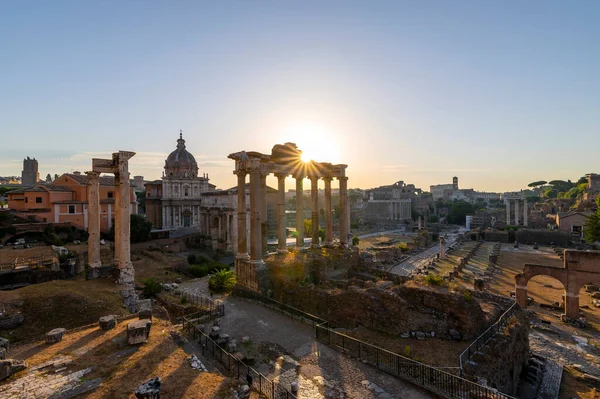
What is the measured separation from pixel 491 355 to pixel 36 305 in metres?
20.3

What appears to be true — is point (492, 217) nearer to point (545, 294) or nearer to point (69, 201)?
point (545, 294)

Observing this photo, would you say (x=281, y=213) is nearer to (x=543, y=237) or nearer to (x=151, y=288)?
(x=151, y=288)

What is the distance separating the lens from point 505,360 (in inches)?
472

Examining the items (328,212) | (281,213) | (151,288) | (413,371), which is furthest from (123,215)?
(413,371)

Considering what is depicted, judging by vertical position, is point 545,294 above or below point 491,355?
below

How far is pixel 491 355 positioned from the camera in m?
11.4

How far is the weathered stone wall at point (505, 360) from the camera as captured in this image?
1077 cm

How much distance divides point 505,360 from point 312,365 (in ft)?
25.2

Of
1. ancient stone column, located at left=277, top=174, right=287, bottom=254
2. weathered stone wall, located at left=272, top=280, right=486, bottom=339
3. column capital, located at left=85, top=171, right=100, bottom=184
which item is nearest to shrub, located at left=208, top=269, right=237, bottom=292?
ancient stone column, located at left=277, top=174, right=287, bottom=254

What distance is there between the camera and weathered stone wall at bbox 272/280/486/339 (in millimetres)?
12586

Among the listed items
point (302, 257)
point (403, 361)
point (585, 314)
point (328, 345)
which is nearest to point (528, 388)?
point (403, 361)

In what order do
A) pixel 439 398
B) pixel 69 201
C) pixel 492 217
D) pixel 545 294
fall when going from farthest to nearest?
pixel 492 217, pixel 69 201, pixel 545 294, pixel 439 398

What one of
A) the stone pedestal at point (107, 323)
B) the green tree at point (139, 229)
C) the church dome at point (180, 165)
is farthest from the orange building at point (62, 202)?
the stone pedestal at point (107, 323)

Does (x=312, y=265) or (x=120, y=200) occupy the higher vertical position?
(x=120, y=200)
